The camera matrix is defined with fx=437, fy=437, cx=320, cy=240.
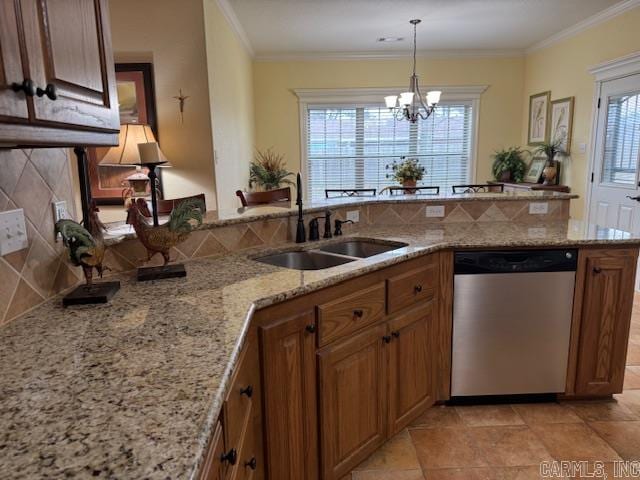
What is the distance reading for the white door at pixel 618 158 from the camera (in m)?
4.15

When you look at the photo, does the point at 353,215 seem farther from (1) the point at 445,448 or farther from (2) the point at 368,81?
(2) the point at 368,81

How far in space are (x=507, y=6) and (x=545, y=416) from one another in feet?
12.9

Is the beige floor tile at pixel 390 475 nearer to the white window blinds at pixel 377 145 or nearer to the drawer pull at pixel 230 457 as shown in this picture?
the drawer pull at pixel 230 457

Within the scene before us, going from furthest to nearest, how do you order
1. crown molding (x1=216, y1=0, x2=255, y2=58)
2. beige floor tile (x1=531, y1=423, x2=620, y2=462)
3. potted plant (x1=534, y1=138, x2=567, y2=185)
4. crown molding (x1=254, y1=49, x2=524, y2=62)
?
1. crown molding (x1=254, y1=49, x2=524, y2=62)
2. potted plant (x1=534, y1=138, x2=567, y2=185)
3. crown molding (x1=216, y1=0, x2=255, y2=58)
4. beige floor tile (x1=531, y1=423, x2=620, y2=462)

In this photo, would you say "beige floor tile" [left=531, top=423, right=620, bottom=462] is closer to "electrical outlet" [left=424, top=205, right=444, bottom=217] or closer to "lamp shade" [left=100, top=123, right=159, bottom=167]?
"electrical outlet" [left=424, top=205, right=444, bottom=217]

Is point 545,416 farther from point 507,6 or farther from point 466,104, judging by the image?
point 466,104

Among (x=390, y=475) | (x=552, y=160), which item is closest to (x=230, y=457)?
(x=390, y=475)

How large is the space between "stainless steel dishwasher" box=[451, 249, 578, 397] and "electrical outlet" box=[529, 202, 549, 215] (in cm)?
73

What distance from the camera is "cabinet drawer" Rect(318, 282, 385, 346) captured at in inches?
62.0

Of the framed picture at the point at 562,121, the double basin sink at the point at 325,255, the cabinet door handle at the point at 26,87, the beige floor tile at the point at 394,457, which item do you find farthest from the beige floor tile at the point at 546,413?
the framed picture at the point at 562,121

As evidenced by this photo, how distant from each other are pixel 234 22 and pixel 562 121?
4.06m

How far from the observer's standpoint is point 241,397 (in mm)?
1149

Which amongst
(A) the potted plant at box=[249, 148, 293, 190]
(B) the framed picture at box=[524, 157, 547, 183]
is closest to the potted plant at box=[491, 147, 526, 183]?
(B) the framed picture at box=[524, 157, 547, 183]

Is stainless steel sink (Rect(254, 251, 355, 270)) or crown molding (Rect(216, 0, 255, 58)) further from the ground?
crown molding (Rect(216, 0, 255, 58))
